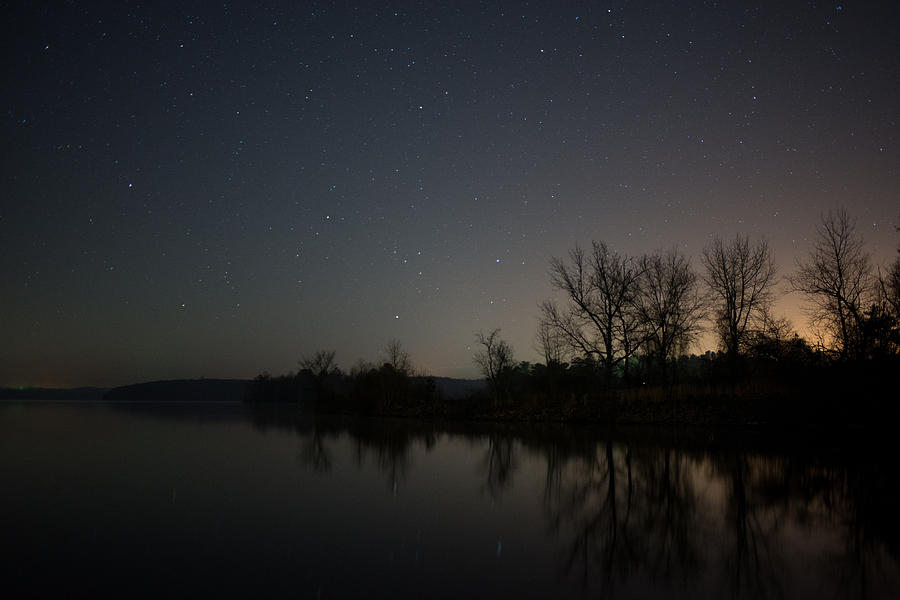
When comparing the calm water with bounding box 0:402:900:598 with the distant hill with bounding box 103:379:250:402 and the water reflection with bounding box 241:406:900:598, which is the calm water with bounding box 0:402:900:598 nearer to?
the water reflection with bounding box 241:406:900:598

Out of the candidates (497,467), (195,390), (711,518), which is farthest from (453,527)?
(195,390)

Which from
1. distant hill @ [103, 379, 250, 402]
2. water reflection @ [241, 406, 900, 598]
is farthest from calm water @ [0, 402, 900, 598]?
distant hill @ [103, 379, 250, 402]

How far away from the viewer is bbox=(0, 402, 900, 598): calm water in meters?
3.93

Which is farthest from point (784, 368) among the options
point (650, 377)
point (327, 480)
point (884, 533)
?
point (327, 480)

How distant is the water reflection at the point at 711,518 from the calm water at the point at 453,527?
3 cm

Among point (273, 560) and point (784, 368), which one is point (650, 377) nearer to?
point (784, 368)

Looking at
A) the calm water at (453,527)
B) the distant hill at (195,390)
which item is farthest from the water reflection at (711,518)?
the distant hill at (195,390)

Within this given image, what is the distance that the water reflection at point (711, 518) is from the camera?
4.06 metres

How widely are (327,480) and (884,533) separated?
25.1 ft

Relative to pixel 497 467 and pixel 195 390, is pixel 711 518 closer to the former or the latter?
pixel 497 467

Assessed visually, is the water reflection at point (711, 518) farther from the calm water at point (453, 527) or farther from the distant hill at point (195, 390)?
the distant hill at point (195, 390)

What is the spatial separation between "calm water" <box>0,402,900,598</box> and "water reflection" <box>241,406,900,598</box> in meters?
0.03

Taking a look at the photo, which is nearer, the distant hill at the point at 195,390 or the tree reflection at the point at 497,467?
the tree reflection at the point at 497,467

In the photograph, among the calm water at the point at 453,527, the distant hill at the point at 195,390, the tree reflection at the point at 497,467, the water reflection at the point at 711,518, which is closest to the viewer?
the calm water at the point at 453,527
